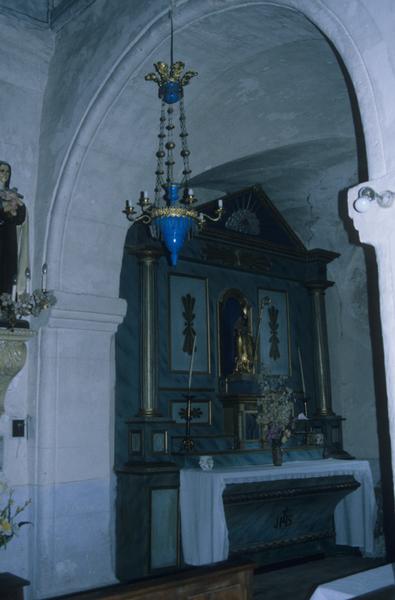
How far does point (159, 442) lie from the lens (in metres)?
7.05

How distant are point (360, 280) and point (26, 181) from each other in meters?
5.00

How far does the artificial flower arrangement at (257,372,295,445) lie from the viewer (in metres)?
7.69

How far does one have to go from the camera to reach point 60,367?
21.1ft

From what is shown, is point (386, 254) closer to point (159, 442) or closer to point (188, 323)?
point (159, 442)

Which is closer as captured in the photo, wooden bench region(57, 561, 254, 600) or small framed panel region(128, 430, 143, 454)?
wooden bench region(57, 561, 254, 600)

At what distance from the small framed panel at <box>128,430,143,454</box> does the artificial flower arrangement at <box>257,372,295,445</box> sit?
1.49 m

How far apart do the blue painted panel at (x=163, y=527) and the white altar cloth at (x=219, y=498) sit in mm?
95

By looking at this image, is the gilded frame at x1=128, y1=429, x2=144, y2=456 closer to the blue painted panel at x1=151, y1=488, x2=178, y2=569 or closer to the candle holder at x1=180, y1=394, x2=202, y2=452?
the blue painted panel at x1=151, y1=488, x2=178, y2=569

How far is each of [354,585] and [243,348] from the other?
472 cm

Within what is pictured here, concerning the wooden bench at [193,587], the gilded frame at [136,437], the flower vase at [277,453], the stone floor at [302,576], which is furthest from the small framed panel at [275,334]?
the wooden bench at [193,587]

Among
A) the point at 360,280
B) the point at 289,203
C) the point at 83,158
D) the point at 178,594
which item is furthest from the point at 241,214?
the point at 178,594

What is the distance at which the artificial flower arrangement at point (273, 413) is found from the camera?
25.2 ft

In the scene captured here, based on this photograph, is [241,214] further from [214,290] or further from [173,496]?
[173,496]

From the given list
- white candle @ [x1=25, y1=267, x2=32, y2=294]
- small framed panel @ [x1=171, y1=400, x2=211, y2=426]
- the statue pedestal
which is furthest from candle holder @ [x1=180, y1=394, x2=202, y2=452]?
white candle @ [x1=25, y1=267, x2=32, y2=294]
